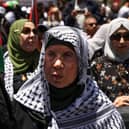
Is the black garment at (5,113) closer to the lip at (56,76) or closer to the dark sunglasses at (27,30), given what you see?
the lip at (56,76)

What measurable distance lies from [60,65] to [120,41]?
6.65 feet

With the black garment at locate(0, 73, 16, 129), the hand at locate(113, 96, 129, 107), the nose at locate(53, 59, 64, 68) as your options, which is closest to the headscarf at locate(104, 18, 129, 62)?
the hand at locate(113, 96, 129, 107)

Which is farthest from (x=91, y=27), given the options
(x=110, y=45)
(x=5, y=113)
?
(x=5, y=113)

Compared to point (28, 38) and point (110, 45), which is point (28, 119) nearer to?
point (110, 45)

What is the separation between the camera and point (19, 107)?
2.65 meters

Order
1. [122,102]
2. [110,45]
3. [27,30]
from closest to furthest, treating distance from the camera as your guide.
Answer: [122,102] → [110,45] → [27,30]

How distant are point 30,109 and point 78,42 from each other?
0.42 metres

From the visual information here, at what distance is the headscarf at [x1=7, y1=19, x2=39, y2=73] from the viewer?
509cm

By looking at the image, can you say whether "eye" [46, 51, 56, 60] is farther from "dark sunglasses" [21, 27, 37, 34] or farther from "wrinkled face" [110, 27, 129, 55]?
"dark sunglasses" [21, 27, 37, 34]

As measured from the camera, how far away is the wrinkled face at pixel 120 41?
4590 mm

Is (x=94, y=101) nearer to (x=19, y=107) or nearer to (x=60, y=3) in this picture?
(x=19, y=107)

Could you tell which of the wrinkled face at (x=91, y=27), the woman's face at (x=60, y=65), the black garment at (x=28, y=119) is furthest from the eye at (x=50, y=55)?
the wrinkled face at (x=91, y=27)

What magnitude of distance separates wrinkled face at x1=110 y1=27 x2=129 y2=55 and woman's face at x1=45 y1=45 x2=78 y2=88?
1.94 metres

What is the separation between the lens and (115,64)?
4.59 m
